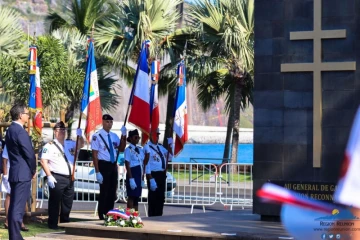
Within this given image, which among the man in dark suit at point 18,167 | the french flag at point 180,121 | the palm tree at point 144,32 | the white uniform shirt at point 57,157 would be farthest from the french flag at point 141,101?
the palm tree at point 144,32

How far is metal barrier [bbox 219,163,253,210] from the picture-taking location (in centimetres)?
1696

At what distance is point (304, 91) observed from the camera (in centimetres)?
1141

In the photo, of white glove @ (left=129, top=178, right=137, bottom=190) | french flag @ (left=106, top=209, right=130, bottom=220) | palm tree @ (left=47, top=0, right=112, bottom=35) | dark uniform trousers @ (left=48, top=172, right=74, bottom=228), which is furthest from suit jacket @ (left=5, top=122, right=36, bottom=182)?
palm tree @ (left=47, top=0, right=112, bottom=35)

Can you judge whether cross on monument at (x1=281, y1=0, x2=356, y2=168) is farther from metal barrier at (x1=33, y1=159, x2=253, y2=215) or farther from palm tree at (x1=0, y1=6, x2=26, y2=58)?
palm tree at (x1=0, y1=6, x2=26, y2=58)

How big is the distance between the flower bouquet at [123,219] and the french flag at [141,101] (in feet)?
8.17

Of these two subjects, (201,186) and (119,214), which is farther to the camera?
(201,186)

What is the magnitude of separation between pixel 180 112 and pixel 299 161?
4.48 m

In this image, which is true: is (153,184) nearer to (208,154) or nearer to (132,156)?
(132,156)

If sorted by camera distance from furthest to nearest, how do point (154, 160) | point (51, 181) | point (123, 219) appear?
point (154, 160) → point (51, 181) → point (123, 219)

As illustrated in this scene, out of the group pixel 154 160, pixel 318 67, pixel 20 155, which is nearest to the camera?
pixel 20 155

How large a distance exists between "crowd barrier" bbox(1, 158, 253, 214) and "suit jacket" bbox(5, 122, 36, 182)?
6.16 metres

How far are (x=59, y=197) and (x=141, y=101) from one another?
2.07m

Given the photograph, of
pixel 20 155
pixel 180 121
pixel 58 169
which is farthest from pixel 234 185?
pixel 20 155

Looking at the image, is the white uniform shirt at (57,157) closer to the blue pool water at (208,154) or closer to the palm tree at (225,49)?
the palm tree at (225,49)
